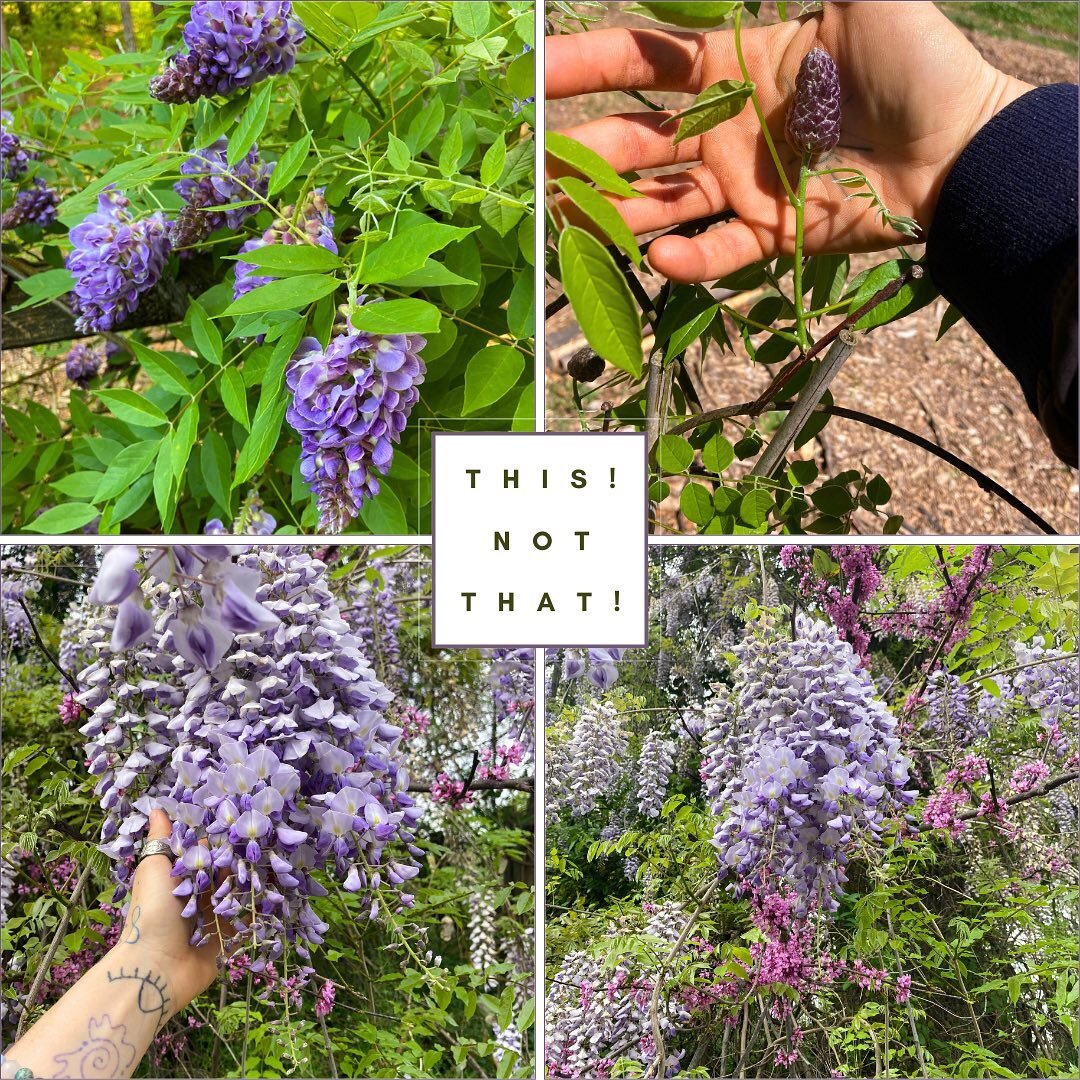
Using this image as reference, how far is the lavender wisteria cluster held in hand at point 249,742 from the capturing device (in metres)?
0.75

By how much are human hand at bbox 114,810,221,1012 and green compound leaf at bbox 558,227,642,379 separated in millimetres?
533

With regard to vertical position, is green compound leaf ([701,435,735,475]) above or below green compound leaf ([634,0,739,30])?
below

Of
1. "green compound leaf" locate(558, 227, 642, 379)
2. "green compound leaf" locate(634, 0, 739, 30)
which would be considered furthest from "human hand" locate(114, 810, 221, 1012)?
"green compound leaf" locate(634, 0, 739, 30)

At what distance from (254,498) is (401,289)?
0.23m

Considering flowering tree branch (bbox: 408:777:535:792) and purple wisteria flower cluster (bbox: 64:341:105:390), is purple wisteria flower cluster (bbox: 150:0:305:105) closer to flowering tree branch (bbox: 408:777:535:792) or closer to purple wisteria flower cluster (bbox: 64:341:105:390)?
purple wisteria flower cluster (bbox: 64:341:105:390)

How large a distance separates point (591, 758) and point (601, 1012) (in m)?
0.22

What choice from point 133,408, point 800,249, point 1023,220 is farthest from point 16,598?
point 1023,220

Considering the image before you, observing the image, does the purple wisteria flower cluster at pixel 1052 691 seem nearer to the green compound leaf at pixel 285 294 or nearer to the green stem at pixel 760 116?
the green stem at pixel 760 116

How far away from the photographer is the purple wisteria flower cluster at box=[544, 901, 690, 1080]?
0.78 m

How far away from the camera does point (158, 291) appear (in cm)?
90

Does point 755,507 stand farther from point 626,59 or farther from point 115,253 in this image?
point 115,253

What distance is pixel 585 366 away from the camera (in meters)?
0.76

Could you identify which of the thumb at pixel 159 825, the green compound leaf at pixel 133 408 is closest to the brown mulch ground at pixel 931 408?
the green compound leaf at pixel 133 408

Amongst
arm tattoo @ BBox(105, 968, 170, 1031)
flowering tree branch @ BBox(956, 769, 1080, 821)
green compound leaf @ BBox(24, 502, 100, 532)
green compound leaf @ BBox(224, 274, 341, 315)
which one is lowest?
arm tattoo @ BBox(105, 968, 170, 1031)
